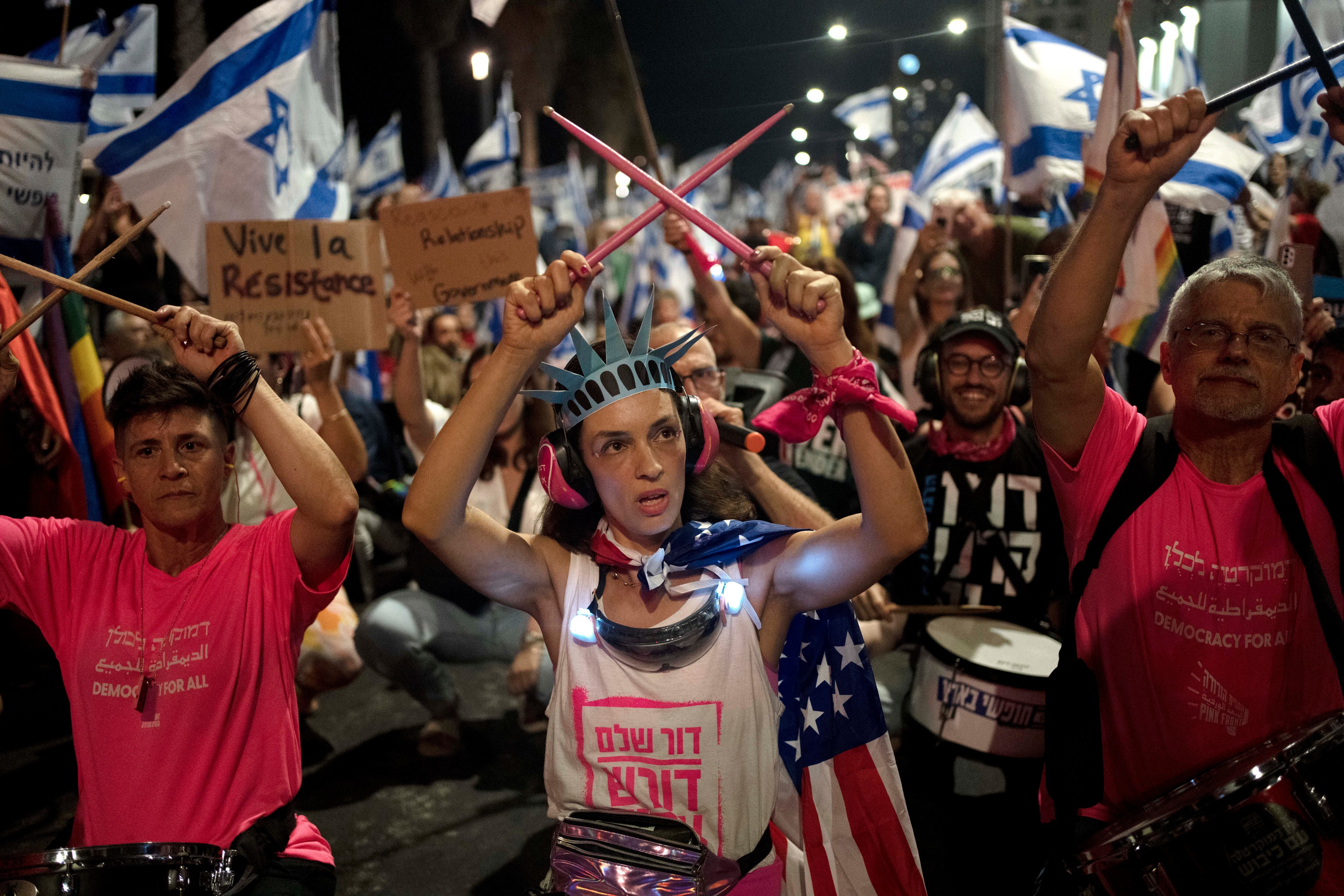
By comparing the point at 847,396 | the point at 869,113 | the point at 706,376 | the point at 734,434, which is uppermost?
the point at 869,113

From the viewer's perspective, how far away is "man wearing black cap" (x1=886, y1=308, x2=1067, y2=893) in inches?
156

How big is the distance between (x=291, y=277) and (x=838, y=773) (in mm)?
3711

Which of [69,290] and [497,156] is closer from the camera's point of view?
[69,290]

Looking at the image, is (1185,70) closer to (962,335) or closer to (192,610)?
(962,335)

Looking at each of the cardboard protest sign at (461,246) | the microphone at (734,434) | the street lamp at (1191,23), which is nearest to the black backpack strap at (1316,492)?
the microphone at (734,434)

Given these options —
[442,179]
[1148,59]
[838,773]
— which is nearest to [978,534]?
[838,773]

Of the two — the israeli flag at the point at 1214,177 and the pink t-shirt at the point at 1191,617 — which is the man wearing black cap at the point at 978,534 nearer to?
the pink t-shirt at the point at 1191,617

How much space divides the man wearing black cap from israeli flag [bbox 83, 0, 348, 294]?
3937 millimetres

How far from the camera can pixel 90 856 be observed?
1902 millimetres

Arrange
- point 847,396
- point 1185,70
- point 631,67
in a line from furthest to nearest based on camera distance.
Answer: point 1185,70 → point 631,67 → point 847,396

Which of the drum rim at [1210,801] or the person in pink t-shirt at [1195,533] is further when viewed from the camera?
the person in pink t-shirt at [1195,533]

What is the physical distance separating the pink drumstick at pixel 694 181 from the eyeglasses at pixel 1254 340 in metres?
1.21

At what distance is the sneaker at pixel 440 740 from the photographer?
4.81 metres

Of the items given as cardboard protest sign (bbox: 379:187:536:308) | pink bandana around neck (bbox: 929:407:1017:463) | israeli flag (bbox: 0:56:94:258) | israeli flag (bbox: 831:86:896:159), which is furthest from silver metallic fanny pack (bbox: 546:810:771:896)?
israeli flag (bbox: 831:86:896:159)
